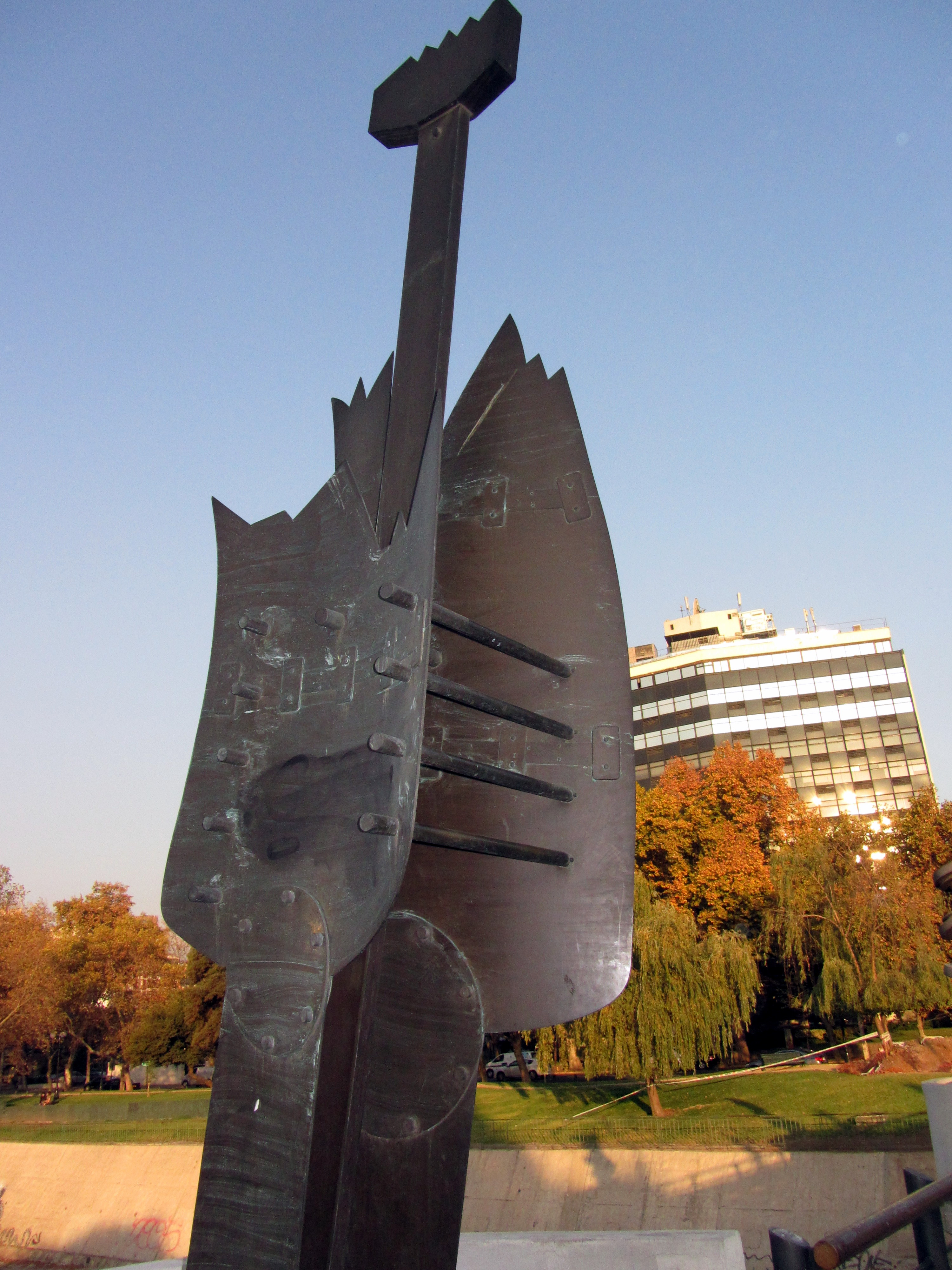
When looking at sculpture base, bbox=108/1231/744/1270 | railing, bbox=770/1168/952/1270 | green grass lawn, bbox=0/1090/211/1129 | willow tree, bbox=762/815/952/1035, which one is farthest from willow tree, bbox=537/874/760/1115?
railing, bbox=770/1168/952/1270

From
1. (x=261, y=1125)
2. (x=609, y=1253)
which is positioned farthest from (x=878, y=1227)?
(x=609, y=1253)

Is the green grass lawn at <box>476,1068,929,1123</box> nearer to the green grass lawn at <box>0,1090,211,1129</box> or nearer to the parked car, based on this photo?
the green grass lawn at <box>0,1090,211,1129</box>

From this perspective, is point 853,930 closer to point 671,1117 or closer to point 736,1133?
point 671,1117

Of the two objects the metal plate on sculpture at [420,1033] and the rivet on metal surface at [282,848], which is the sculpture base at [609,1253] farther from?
the rivet on metal surface at [282,848]

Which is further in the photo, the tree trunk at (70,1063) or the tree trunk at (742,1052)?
the tree trunk at (70,1063)

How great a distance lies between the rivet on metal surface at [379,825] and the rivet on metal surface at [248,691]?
538 millimetres

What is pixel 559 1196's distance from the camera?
46.4 ft

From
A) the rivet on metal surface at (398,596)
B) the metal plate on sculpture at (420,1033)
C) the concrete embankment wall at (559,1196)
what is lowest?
the concrete embankment wall at (559,1196)

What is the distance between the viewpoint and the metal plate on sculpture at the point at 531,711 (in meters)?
3.02

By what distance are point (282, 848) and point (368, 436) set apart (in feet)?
4.65

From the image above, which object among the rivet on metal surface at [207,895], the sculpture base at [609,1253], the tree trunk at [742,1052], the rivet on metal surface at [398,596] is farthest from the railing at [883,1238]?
the tree trunk at [742,1052]

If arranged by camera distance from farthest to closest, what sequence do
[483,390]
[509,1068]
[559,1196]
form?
[509,1068]
[559,1196]
[483,390]

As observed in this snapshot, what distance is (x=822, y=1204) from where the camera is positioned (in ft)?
39.6

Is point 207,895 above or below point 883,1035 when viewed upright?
below
